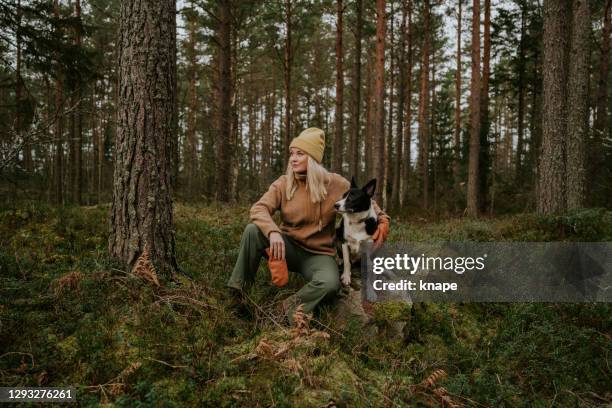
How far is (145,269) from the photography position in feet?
13.1

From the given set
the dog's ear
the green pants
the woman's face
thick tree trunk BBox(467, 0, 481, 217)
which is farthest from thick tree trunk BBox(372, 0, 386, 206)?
the green pants

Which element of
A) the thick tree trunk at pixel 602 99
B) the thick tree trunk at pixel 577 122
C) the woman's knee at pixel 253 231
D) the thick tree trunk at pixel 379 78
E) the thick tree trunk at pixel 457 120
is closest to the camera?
the woman's knee at pixel 253 231

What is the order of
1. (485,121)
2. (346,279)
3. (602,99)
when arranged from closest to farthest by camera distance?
(346,279) < (602,99) < (485,121)

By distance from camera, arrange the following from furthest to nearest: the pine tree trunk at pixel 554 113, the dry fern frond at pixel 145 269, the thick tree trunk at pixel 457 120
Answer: the thick tree trunk at pixel 457 120 < the pine tree trunk at pixel 554 113 < the dry fern frond at pixel 145 269

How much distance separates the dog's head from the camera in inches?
177

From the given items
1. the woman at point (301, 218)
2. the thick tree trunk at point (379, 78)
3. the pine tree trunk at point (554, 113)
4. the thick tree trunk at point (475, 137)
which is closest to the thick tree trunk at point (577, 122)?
the pine tree trunk at point (554, 113)

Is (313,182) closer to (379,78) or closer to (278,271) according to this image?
(278,271)

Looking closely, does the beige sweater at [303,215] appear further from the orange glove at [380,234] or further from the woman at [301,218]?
the orange glove at [380,234]

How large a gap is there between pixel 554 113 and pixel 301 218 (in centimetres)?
766

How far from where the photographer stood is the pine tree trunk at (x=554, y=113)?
8625mm

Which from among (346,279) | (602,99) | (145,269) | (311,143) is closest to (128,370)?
(145,269)

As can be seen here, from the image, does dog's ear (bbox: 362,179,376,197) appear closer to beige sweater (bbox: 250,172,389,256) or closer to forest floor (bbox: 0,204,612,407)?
beige sweater (bbox: 250,172,389,256)

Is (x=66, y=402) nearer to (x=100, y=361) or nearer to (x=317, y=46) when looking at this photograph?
(x=100, y=361)

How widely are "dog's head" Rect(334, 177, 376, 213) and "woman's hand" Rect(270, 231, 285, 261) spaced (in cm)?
91
